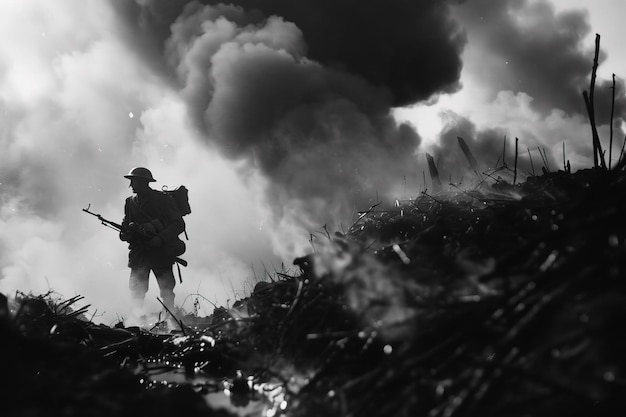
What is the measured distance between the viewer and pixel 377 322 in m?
1.42

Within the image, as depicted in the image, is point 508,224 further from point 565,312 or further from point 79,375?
point 79,375

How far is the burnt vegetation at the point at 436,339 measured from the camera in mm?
981

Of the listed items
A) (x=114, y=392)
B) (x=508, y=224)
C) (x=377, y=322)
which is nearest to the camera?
(x=114, y=392)

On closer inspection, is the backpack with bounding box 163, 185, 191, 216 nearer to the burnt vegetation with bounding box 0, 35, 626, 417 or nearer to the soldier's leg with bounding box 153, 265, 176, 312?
the soldier's leg with bounding box 153, 265, 176, 312

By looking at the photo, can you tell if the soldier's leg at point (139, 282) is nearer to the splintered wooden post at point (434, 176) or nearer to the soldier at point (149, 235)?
the soldier at point (149, 235)

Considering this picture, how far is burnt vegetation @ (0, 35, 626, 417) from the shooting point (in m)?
0.98

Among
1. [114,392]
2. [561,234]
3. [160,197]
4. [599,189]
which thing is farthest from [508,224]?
[160,197]

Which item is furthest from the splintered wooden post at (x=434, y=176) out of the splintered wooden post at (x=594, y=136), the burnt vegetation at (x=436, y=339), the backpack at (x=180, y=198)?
the backpack at (x=180, y=198)

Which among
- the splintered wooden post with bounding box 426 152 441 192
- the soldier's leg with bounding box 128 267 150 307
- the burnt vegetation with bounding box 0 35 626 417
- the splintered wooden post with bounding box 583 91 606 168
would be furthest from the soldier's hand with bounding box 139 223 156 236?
the splintered wooden post with bounding box 583 91 606 168

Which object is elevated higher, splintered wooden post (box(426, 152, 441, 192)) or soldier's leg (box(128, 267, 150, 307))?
soldier's leg (box(128, 267, 150, 307))

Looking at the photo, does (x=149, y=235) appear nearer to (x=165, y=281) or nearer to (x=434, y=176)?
(x=165, y=281)

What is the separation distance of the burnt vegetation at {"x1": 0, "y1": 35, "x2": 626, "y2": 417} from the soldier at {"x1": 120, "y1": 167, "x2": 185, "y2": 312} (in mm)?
6902

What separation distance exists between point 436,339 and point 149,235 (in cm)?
820

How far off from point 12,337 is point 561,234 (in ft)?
5.37
